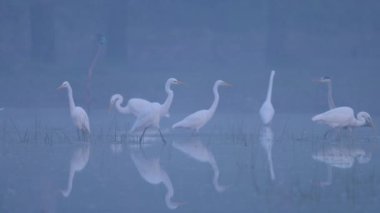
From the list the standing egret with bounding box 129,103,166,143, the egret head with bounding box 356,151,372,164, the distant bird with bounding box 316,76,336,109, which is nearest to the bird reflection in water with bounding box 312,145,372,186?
the egret head with bounding box 356,151,372,164

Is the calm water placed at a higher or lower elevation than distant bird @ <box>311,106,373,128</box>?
lower

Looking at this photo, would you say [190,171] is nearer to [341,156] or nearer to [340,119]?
[341,156]

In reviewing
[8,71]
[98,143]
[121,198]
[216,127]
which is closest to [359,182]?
[121,198]

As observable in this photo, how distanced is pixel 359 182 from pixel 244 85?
12915mm

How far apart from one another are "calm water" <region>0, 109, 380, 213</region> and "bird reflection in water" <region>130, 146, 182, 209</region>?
0.01m

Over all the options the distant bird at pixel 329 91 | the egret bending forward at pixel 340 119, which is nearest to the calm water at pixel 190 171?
the egret bending forward at pixel 340 119

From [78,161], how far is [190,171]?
1.42m

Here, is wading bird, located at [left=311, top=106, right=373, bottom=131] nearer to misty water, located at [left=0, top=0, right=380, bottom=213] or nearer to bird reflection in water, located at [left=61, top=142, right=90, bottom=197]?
misty water, located at [left=0, top=0, right=380, bottom=213]

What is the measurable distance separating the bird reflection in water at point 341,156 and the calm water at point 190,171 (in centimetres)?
1

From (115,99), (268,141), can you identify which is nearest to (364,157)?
(268,141)

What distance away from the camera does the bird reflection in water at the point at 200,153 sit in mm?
10062

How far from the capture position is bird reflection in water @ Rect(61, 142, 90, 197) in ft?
31.8

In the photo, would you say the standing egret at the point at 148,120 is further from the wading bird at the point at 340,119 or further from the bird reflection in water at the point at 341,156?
the bird reflection in water at the point at 341,156

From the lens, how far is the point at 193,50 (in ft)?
84.3
